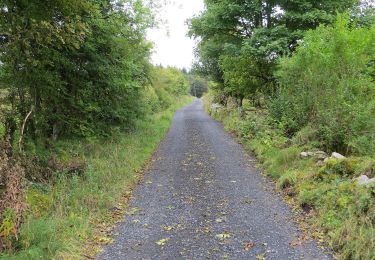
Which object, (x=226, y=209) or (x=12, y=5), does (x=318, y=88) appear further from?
(x=12, y=5)

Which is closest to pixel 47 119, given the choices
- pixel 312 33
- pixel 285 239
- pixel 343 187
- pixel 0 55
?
pixel 0 55

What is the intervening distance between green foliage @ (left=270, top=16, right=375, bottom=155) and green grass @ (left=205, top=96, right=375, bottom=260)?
2.30 feet

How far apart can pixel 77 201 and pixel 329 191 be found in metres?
4.93

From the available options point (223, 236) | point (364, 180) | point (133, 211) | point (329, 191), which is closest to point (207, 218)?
point (223, 236)

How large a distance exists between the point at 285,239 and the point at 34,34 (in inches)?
253

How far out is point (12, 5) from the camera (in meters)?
6.42

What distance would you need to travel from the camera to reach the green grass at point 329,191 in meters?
4.80

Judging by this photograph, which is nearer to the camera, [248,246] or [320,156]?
[248,246]

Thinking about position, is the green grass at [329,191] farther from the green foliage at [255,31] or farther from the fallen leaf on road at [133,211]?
the green foliage at [255,31]

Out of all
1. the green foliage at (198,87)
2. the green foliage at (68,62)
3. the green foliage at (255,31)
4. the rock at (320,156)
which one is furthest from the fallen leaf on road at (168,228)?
the green foliage at (198,87)

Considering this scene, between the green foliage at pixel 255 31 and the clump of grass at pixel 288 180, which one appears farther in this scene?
the green foliage at pixel 255 31

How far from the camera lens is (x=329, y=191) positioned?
6.23 m

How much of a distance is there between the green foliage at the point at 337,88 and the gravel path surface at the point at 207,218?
2.46m

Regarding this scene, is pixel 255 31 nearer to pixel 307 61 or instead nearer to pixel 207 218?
pixel 307 61
